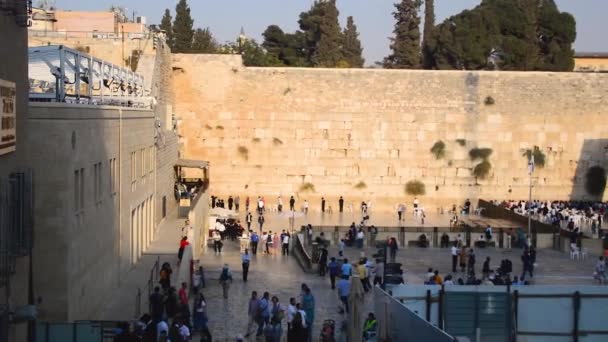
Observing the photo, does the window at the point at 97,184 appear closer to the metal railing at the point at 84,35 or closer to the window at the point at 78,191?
the window at the point at 78,191

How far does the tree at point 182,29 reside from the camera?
41906 millimetres

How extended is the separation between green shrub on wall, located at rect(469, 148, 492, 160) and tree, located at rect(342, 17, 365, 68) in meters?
18.9

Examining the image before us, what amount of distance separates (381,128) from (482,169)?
334 cm

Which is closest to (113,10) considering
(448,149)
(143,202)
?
(448,149)

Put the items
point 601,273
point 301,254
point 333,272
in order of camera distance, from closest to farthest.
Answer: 1. point 333,272
2. point 601,273
3. point 301,254

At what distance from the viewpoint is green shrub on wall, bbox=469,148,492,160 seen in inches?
1211

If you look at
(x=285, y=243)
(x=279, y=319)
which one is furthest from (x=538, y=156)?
(x=279, y=319)

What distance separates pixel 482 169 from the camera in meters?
30.7

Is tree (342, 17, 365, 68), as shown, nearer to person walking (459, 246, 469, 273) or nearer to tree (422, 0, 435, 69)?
tree (422, 0, 435, 69)

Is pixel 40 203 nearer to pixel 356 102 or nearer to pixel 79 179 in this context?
pixel 79 179

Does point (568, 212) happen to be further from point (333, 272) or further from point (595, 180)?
point (333, 272)

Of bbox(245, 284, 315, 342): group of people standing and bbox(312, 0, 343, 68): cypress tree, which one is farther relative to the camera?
bbox(312, 0, 343, 68): cypress tree

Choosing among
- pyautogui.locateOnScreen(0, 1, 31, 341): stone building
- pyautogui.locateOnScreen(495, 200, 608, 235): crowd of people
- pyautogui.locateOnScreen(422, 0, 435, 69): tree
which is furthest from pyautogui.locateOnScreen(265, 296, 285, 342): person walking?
pyautogui.locateOnScreen(422, 0, 435, 69): tree

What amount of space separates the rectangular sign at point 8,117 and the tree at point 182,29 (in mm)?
33343
